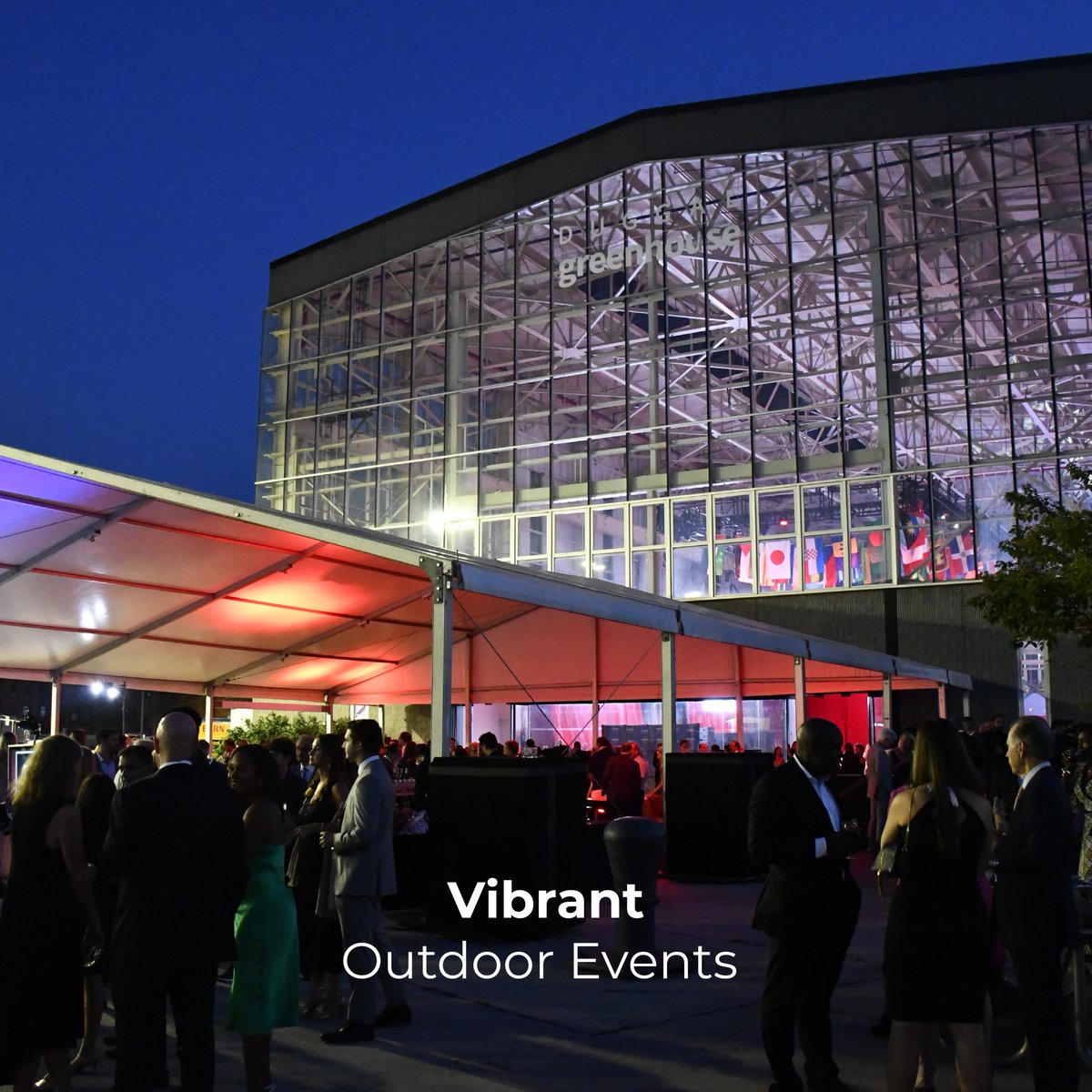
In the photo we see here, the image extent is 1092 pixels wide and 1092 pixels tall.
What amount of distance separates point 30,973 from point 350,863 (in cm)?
192

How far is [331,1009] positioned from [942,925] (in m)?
3.86

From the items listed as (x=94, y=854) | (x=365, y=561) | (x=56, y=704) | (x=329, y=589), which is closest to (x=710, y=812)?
(x=365, y=561)

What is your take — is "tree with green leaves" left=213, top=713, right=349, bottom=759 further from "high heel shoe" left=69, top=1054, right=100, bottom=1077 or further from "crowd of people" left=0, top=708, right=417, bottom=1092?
"crowd of people" left=0, top=708, right=417, bottom=1092

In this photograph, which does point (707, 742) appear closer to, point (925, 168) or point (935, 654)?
point (935, 654)

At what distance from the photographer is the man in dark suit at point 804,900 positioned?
17.0ft

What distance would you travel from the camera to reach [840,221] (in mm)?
30484

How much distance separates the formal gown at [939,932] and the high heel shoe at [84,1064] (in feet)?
12.8

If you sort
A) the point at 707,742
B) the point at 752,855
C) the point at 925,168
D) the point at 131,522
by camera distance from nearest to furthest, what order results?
the point at 752,855 < the point at 131,522 < the point at 707,742 < the point at 925,168

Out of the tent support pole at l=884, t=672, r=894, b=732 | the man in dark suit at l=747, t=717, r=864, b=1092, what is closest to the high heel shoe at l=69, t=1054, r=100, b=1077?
the man in dark suit at l=747, t=717, r=864, b=1092

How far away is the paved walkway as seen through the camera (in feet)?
18.3

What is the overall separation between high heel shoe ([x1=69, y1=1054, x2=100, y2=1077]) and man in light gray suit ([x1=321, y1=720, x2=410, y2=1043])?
115 cm

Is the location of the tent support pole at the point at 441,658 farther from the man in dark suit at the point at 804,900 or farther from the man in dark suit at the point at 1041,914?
the man in dark suit at the point at 1041,914

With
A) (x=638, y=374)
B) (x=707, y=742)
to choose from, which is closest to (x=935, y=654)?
(x=707, y=742)

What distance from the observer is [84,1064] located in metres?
5.83
